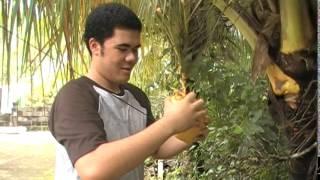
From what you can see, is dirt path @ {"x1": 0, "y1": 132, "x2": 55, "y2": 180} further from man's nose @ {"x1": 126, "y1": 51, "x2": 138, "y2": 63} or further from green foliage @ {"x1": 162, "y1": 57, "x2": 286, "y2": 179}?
man's nose @ {"x1": 126, "y1": 51, "x2": 138, "y2": 63}

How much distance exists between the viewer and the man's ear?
1.37 metres

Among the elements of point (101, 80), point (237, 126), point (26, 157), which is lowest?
point (26, 157)

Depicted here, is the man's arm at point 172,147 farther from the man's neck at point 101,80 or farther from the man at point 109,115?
the man's neck at point 101,80

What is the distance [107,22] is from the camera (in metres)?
1.37

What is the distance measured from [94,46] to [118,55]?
77mm

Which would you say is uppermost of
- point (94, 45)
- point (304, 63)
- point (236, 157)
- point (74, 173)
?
point (94, 45)

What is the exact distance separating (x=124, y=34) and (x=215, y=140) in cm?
168

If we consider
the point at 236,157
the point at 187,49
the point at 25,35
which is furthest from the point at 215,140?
the point at 25,35

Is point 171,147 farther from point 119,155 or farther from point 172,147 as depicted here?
point 119,155

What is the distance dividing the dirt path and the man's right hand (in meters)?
5.82

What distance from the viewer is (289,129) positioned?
209 cm

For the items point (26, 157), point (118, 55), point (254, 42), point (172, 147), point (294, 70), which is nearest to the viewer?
point (118, 55)

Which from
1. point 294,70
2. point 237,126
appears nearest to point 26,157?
point 237,126

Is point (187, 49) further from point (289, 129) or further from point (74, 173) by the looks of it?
point (74, 173)
